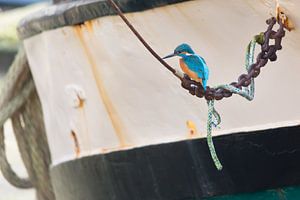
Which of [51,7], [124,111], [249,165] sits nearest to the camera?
[249,165]

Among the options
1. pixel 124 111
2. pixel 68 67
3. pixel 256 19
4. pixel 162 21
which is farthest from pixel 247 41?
pixel 68 67

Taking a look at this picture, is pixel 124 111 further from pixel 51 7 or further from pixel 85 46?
pixel 51 7

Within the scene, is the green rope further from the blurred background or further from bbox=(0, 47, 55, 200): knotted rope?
the blurred background

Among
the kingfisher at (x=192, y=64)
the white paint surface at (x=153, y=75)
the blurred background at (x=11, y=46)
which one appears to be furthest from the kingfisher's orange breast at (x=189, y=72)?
the blurred background at (x=11, y=46)

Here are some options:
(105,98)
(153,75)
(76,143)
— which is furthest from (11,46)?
(153,75)

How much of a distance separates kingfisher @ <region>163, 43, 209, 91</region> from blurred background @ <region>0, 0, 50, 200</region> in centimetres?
153

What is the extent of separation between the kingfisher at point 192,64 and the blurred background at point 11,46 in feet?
5.01

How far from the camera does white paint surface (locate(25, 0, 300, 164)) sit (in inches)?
82.8

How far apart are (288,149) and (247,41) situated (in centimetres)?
25

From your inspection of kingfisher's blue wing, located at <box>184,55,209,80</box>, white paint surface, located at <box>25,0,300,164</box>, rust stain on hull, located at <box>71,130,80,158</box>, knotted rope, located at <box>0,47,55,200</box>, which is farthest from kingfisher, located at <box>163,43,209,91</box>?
knotted rope, located at <box>0,47,55,200</box>

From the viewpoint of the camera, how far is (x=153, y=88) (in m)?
2.28

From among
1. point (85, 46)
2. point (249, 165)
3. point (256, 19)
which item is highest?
point (256, 19)

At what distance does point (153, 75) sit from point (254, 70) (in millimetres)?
381

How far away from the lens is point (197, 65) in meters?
1.99
